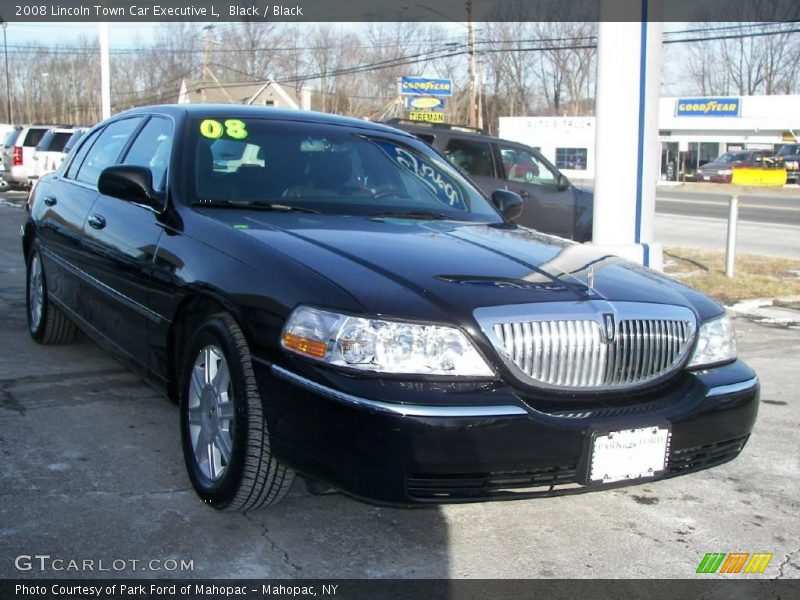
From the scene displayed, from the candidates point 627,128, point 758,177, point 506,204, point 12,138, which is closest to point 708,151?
point 758,177

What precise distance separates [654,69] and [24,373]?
604 centimetres

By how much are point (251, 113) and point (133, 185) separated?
2.83 feet

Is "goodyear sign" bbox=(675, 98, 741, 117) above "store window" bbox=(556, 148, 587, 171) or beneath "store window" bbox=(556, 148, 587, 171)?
above

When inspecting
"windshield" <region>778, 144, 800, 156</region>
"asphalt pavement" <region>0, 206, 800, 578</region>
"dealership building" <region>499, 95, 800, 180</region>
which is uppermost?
"dealership building" <region>499, 95, 800, 180</region>

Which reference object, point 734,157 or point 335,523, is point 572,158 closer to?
point 734,157

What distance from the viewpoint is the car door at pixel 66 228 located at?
5223 millimetres

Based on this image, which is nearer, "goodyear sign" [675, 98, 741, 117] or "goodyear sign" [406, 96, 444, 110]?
"goodyear sign" [406, 96, 444, 110]

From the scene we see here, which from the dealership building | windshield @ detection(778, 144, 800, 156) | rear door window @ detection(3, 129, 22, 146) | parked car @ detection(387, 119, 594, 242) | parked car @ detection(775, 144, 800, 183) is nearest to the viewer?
parked car @ detection(387, 119, 594, 242)

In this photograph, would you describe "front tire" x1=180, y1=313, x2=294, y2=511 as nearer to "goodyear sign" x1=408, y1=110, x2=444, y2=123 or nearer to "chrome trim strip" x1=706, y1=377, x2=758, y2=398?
"chrome trim strip" x1=706, y1=377, x2=758, y2=398

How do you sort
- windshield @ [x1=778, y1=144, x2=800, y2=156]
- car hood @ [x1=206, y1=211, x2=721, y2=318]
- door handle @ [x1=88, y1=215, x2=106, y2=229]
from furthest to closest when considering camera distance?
windshield @ [x1=778, y1=144, x2=800, y2=156], door handle @ [x1=88, y1=215, x2=106, y2=229], car hood @ [x1=206, y1=211, x2=721, y2=318]

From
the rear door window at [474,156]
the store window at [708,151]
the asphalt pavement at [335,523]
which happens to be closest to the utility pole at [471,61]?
the store window at [708,151]

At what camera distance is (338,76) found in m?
64.4

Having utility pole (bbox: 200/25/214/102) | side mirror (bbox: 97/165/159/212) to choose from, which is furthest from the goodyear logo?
utility pole (bbox: 200/25/214/102)

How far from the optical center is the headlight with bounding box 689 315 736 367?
3.51 meters
